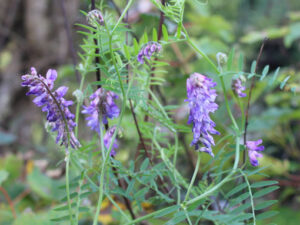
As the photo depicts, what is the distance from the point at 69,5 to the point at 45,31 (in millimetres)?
255

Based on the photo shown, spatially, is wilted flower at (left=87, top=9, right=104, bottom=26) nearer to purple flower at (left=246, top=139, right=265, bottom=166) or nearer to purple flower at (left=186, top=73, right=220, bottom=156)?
purple flower at (left=186, top=73, right=220, bottom=156)

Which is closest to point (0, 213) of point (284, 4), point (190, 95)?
point (190, 95)

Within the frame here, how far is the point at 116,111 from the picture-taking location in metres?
0.50

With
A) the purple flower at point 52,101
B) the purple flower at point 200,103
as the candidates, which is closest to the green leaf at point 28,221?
the purple flower at point 52,101

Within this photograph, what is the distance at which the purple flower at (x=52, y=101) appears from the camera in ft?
1.37

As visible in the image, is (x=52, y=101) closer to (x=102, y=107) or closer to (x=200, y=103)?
(x=102, y=107)

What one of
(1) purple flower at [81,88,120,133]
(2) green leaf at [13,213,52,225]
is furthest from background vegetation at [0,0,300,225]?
(1) purple flower at [81,88,120,133]

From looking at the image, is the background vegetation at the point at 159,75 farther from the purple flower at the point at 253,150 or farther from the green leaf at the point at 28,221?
the purple flower at the point at 253,150

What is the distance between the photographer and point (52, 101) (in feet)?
1.46

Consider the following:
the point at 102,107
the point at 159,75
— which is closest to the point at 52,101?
the point at 102,107

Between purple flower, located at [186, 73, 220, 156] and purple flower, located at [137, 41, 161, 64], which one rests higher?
purple flower, located at [137, 41, 161, 64]

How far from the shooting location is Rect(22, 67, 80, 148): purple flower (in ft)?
1.37

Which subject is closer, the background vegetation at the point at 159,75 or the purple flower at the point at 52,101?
the purple flower at the point at 52,101

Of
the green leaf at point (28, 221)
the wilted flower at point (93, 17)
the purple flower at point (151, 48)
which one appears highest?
the wilted flower at point (93, 17)
